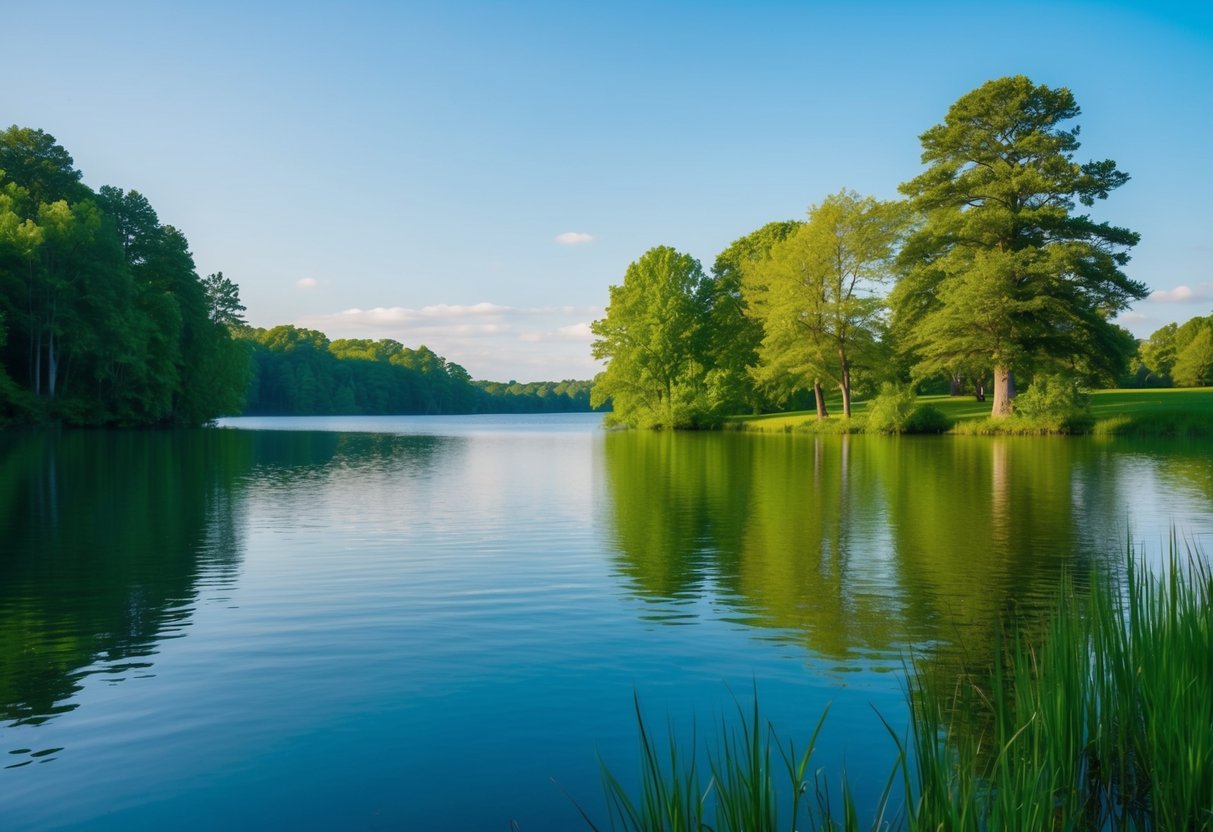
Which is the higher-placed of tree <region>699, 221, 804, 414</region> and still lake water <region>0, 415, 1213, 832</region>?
tree <region>699, 221, 804, 414</region>

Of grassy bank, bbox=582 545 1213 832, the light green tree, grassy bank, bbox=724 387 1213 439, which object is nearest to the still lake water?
grassy bank, bbox=582 545 1213 832

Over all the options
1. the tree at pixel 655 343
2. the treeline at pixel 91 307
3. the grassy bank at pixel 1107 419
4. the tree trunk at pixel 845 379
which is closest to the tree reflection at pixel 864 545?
the grassy bank at pixel 1107 419

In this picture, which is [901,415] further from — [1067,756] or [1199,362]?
[1199,362]

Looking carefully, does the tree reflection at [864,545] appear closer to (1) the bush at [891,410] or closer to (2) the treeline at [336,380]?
(1) the bush at [891,410]

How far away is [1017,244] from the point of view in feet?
163

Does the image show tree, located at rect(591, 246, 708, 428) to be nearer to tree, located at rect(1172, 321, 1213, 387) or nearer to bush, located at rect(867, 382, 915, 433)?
bush, located at rect(867, 382, 915, 433)

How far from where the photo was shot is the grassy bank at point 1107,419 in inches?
1807

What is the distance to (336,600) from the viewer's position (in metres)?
12.0

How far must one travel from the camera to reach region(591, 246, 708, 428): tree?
2682 inches

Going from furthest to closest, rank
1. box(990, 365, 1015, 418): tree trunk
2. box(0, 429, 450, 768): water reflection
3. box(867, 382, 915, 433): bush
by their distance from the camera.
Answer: box(867, 382, 915, 433): bush → box(990, 365, 1015, 418): tree trunk → box(0, 429, 450, 768): water reflection

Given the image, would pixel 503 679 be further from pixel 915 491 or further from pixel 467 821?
pixel 915 491

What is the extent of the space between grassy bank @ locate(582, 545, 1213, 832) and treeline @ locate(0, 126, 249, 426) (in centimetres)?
5922

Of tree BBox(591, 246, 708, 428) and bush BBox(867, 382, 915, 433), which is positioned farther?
tree BBox(591, 246, 708, 428)

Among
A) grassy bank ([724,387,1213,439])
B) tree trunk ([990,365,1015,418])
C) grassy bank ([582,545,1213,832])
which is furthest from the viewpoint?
tree trunk ([990,365,1015,418])
